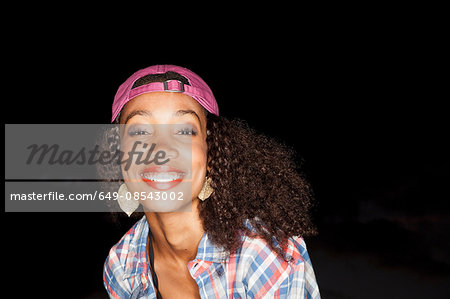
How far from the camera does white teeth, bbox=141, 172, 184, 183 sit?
3.79ft

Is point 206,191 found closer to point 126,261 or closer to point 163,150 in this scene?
point 163,150

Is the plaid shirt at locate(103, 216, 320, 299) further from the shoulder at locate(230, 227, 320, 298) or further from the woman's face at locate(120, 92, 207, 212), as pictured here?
the woman's face at locate(120, 92, 207, 212)

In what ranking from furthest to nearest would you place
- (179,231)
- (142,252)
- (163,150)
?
(142,252)
(179,231)
(163,150)

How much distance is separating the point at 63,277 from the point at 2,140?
177 centimetres

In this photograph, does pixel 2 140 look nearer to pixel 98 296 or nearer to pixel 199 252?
pixel 98 296

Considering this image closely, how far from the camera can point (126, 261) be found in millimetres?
1424

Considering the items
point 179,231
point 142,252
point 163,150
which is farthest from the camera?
point 142,252

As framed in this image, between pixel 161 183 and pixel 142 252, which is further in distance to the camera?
pixel 142 252

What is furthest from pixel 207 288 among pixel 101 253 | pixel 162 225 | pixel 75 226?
pixel 75 226

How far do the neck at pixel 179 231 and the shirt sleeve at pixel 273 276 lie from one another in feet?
0.68

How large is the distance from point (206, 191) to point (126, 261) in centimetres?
42

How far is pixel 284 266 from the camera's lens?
1.17 meters

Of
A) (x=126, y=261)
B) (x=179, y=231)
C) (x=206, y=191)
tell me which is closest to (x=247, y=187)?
(x=206, y=191)

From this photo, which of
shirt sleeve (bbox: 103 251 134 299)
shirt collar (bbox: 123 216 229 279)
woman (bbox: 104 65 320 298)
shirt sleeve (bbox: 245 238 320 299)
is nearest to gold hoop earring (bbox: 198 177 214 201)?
woman (bbox: 104 65 320 298)
